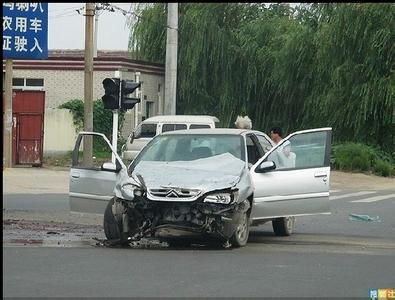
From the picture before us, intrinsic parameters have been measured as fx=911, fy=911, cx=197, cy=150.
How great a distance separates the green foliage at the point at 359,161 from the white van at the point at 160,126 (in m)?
6.70

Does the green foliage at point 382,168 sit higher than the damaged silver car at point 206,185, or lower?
lower

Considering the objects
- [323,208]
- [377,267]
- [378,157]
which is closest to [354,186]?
[378,157]

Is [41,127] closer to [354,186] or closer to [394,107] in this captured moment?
[354,186]

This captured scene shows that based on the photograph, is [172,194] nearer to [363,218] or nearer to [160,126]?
[363,218]

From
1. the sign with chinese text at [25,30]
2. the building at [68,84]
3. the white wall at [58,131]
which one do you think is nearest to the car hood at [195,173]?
the sign with chinese text at [25,30]

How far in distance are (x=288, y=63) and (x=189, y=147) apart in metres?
28.8

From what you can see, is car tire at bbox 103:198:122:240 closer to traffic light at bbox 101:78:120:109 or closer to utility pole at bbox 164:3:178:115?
traffic light at bbox 101:78:120:109

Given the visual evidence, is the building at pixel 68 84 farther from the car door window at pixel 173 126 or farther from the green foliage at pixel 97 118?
the car door window at pixel 173 126

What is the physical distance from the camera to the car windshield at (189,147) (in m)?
13.3

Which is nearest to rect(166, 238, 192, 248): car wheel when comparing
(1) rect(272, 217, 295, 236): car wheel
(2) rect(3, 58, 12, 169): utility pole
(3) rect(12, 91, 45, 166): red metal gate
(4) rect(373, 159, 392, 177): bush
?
(1) rect(272, 217, 295, 236): car wheel

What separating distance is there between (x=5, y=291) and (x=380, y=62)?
31.0 m

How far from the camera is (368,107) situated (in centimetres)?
3744

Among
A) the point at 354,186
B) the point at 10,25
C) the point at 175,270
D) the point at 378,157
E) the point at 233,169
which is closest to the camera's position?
the point at 175,270

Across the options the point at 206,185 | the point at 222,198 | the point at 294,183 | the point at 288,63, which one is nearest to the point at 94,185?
the point at 206,185
